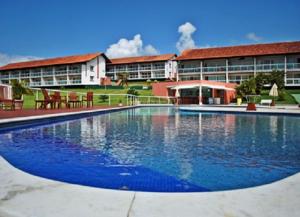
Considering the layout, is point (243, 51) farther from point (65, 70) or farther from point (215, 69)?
point (65, 70)

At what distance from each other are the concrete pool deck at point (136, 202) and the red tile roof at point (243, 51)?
1511 inches

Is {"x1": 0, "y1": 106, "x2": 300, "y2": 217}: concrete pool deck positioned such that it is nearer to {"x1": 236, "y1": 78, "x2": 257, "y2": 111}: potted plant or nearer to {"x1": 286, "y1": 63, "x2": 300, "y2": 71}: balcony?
{"x1": 236, "y1": 78, "x2": 257, "y2": 111}: potted plant

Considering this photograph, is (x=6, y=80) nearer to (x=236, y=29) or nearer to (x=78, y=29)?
(x=78, y=29)

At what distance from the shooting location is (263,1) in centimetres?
2197

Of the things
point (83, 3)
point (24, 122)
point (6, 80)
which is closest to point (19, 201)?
point (24, 122)

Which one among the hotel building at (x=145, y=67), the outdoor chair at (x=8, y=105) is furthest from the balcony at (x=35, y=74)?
the outdoor chair at (x=8, y=105)

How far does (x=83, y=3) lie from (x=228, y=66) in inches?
926

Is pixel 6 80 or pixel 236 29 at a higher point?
pixel 236 29

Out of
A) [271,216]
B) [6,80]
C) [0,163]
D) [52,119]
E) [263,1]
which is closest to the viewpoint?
[271,216]

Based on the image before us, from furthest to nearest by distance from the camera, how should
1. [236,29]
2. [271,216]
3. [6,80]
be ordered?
1. [6,80]
2. [236,29]
3. [271,216]

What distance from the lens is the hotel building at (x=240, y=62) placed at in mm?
36094

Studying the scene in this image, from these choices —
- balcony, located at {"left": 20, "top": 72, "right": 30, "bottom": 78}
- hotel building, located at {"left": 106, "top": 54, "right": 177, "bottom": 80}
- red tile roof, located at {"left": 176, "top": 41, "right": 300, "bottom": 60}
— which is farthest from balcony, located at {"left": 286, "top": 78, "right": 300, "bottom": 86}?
balcony, located at {"left": 20, "top": 72, "right": 30, "bottom": 78}

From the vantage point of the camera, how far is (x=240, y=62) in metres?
39.1

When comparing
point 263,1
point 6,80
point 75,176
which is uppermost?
point 263,1
